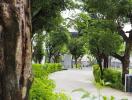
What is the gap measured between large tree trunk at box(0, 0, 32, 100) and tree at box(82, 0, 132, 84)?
16.0 metres

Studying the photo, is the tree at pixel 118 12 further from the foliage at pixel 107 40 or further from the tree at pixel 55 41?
the tree at pixel 55 41

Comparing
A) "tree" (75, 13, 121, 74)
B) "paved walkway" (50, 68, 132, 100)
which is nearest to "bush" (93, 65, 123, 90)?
"paved walkway" (50, 68, 132, 100)

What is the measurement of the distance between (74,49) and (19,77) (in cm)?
→ 5571

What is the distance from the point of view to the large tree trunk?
396 centimetres

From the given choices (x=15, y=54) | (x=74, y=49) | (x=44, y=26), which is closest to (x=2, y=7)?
(x=15, y=54)

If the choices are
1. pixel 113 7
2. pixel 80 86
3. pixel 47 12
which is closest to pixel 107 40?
pixel 113 7

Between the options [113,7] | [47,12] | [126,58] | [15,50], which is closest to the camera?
[15,50]

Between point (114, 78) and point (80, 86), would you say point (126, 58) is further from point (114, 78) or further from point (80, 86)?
point (80, 86)

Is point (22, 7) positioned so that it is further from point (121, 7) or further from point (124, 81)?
point (124, 81)

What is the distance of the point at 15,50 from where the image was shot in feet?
13.3

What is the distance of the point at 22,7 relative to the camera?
4.04 metres

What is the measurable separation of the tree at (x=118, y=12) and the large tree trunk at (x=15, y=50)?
16.0 meters

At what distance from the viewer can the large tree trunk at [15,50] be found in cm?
396

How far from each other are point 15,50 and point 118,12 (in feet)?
55.3
